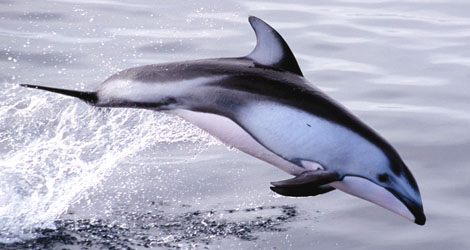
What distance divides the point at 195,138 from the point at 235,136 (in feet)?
8.48

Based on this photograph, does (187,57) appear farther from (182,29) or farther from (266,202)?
(266,202)

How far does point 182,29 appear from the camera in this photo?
11.3 metres

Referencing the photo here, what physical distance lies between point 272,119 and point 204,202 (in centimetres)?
136

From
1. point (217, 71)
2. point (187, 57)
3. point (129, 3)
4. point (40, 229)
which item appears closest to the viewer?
point (217, 71)

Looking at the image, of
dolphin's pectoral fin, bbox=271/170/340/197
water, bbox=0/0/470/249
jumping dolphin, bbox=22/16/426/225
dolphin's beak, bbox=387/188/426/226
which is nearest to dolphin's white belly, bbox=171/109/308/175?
jumping dolphin, bbox=22/16/426/225

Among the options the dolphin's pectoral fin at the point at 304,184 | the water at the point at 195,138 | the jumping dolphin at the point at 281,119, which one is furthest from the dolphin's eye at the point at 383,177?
the water at the point at 195,138

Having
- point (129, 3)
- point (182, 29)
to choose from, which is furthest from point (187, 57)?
point (129, 3)

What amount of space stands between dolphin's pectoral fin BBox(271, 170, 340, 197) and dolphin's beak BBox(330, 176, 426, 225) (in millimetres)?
182

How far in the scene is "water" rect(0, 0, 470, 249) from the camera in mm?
5621

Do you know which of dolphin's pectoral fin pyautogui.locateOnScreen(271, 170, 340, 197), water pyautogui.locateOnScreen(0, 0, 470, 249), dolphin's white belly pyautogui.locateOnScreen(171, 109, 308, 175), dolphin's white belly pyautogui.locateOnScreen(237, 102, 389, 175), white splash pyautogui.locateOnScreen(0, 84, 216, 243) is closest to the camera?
dolphin's pectoral fin pyautogui.locateOnScreen(271, 170, 340, 197)

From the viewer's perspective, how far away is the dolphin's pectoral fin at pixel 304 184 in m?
4.51

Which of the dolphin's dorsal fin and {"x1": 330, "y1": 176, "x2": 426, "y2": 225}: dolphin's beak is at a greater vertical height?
the dolphin's dorsal fin

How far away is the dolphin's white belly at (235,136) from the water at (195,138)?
667 millimetres

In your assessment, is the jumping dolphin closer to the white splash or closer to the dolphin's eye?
the dolphin's eye
